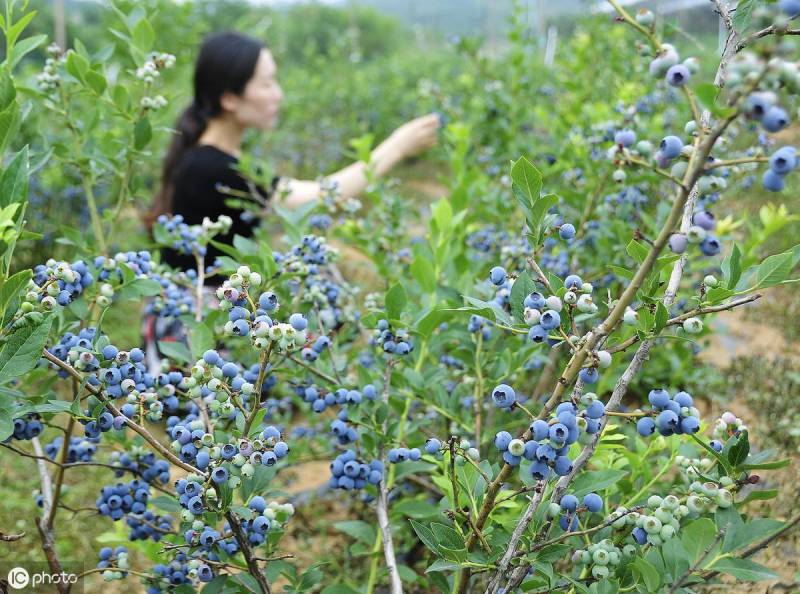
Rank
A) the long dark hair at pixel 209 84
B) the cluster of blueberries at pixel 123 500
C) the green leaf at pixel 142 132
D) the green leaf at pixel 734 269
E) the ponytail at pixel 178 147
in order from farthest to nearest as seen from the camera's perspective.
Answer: the ponytail at pixel 178 147 → the long dark hair at pixel 209 84 → the green leaf at pixel 142 132 → the cluster of blueberries at pixel 123 500 → the green leaf at pixel 734 269

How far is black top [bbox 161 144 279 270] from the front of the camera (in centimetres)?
347

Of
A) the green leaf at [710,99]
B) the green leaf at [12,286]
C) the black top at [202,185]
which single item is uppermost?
the green leaf at [710,99]

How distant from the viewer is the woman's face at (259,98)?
3613 millimetres

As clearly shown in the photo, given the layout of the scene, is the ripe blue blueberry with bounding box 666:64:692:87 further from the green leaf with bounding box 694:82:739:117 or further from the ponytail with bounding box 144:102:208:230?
the ponytail with bounding box 144:102:208:230

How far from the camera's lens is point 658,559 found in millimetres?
1119

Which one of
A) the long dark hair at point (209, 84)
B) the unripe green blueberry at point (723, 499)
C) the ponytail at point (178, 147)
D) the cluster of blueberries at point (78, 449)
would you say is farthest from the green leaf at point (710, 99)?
the ponytail at point (178, 147)

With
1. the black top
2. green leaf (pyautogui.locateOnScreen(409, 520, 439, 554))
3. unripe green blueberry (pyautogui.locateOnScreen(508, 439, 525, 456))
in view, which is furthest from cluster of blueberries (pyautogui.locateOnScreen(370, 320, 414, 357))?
the black top

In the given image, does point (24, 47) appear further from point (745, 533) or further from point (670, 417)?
point (745, 533)

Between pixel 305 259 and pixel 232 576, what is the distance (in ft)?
2.18

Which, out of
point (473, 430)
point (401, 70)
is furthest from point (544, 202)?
point (401, 70)

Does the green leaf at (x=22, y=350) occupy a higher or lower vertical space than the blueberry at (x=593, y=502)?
higher

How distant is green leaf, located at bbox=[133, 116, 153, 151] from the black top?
1765 mm

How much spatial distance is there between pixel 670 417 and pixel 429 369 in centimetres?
69

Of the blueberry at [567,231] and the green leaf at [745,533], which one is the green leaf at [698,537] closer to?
the green leaf at [745,533]
